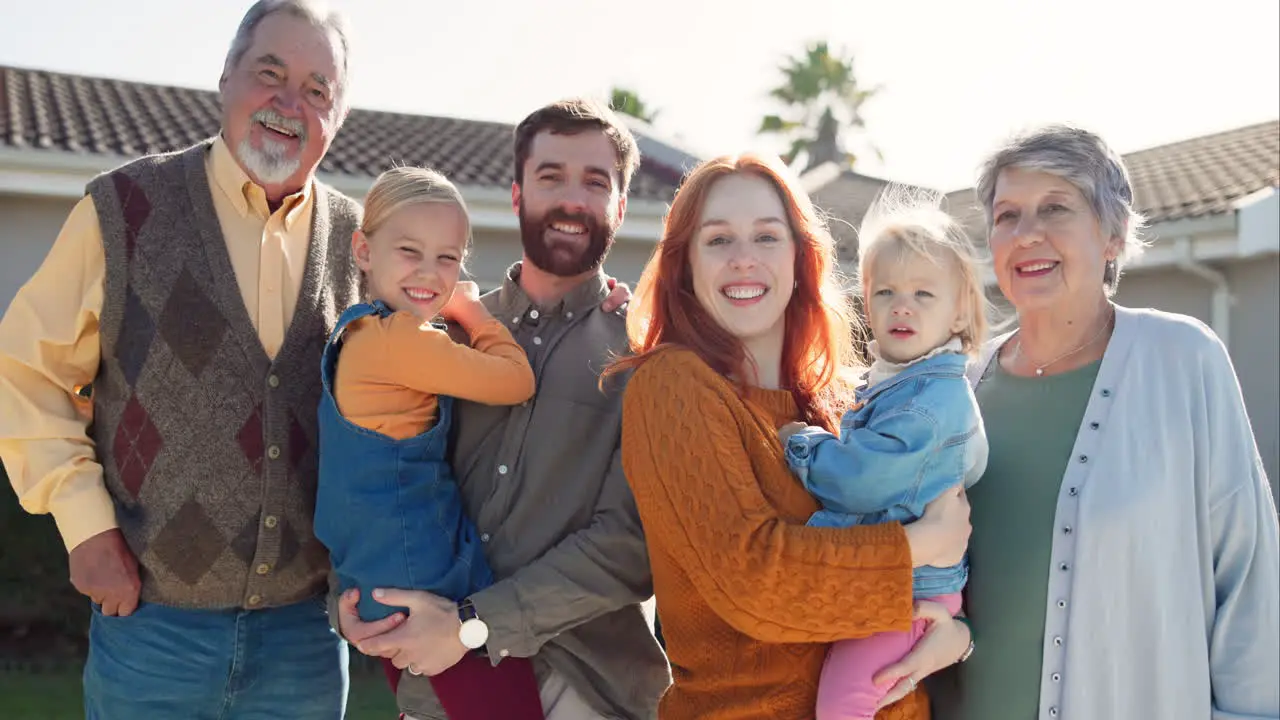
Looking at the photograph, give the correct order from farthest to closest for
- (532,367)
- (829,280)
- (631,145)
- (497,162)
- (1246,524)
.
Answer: (497,162), (631,145), (532,367), (829,280), (1246,524)

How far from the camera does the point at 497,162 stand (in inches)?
450

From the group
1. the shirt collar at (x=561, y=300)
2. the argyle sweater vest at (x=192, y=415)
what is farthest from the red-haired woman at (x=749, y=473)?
the argyle sweater vest at (x=192, y=415)

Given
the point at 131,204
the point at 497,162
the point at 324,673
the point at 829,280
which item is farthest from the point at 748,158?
the point at 497,162

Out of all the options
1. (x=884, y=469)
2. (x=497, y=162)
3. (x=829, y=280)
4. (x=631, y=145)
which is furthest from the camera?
(x=497, y=162)

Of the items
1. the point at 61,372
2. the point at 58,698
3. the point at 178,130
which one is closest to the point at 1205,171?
the point at 178,130

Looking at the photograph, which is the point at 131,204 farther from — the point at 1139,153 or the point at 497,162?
the point at 1139,153

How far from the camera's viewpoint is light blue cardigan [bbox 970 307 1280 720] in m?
2.59

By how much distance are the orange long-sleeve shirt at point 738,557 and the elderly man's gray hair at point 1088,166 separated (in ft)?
3.20

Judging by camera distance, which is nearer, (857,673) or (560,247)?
(857,673)

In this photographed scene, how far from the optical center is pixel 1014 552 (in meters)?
2.76

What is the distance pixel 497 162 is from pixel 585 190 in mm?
8541

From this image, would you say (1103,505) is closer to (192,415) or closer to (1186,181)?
(192,415)

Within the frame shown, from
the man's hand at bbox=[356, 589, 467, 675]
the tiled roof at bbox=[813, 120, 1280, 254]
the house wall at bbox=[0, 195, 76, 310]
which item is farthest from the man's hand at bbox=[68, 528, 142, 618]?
the house wall at bbox=[0, 195, 76, 310]

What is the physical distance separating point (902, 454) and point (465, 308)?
130 centimetres
